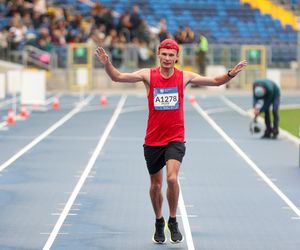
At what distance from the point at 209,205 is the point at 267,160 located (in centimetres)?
553

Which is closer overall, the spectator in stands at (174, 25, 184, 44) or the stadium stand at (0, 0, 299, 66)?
the spectator in stands at (174, 25, 184, 44)

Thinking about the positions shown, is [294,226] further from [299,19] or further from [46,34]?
[299,19]

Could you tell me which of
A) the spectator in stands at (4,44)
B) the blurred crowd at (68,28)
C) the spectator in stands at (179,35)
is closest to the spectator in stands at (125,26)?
the blurred crowd at (68,28)

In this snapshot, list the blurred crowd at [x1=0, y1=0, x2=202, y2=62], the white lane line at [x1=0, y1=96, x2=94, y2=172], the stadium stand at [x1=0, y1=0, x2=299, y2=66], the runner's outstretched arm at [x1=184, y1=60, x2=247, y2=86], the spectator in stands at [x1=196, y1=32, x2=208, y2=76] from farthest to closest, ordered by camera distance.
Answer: the stadium stand at [x1=0, y1=0, x2=299, y2=66], the spectator in stands at [x1=196, y1=32, x2=208, y2=76], the blurred crowd at [x1=0, y1=0, x2=202, y2=62], the white lane line at [x1=0, y1=96, x2=94, y2=172], the runner's outstretched arm at [x1=184, y1=60, x2=247, y2=86]

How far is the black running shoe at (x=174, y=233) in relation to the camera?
34.4ft

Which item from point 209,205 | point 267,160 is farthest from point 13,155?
point 209,205

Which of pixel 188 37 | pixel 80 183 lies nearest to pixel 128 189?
pixel 80 183

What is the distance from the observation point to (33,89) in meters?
31.0

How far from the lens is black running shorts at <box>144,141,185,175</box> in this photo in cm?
1057

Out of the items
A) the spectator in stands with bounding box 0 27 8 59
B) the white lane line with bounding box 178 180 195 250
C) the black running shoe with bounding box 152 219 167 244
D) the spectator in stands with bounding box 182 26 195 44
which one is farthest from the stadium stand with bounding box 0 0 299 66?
the black running shoe with bounding box 152 219 167 244

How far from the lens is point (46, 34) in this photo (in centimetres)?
4081

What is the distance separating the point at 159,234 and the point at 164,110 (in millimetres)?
1136

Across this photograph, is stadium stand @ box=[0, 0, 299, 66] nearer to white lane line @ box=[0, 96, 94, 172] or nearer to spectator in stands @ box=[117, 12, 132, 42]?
spectator in stands @ box=[117, 12, 132, 42]

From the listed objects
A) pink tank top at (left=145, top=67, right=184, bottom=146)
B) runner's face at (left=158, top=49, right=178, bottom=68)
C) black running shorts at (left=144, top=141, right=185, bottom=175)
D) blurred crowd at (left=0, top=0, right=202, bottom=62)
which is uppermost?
blurred crowd at (left=0, top=0, right=202, bottom=62)
